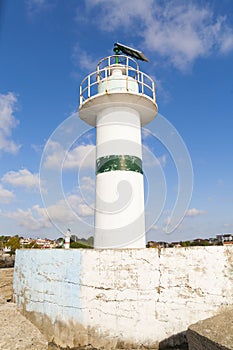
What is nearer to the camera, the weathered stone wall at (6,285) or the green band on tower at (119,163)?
the green band on tower at (119,163)

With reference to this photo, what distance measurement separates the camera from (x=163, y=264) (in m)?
5.51

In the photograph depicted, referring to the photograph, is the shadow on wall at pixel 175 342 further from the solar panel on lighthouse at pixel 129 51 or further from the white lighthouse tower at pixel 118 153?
the solar panel on lighthouse at pixel 129 51

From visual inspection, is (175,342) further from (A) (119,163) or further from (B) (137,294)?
(A) (119,163)

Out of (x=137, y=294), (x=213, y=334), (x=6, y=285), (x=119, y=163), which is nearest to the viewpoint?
(x=213, y=334)

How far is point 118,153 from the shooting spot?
26.1ft

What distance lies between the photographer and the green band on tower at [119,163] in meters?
7.86

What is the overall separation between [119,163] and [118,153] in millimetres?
317

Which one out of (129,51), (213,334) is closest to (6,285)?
(213,334)

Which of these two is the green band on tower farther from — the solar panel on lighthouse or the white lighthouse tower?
the solar panel on lighthouse

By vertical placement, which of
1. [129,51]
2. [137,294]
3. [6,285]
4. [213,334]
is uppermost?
[129,51]

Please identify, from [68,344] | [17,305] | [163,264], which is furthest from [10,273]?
[163,264]

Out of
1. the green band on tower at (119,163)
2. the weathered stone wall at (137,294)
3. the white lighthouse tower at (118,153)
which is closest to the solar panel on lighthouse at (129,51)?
the white lighthouse tower at (118,153)

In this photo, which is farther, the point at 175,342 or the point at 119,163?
the point at 119,163

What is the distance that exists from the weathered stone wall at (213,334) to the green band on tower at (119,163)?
447cm
